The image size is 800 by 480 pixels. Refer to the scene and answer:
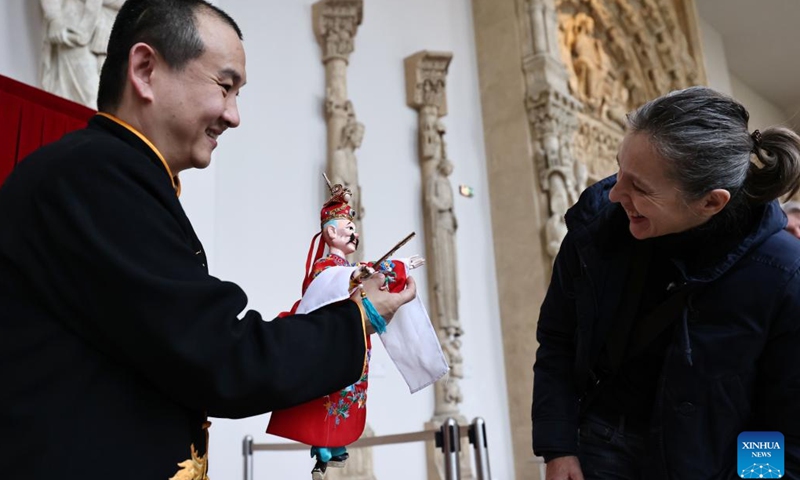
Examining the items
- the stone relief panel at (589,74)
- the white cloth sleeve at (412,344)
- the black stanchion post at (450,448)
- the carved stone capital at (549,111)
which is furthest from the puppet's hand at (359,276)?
the carved stone capital at (549,111)

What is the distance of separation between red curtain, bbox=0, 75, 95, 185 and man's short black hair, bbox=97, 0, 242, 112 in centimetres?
265

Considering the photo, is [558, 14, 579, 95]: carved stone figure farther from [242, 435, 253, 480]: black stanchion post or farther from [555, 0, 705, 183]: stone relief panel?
[242, 435, 253, 480]: black stanchion post

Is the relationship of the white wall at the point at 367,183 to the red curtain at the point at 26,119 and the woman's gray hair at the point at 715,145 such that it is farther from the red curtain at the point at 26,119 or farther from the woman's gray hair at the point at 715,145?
the woman's gray hair at the point at 715,145

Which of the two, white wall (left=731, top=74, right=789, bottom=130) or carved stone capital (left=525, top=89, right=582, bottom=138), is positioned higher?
→ white wall (left=731, top=74, right=789, bottom=130)

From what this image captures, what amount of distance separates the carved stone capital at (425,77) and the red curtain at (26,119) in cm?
456

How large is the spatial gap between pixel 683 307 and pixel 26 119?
369cm

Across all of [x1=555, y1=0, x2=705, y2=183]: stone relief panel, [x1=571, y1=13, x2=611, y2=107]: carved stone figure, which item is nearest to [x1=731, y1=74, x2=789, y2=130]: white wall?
[x1=555, y1=0, x2=705, y2=183]: stone relief panel

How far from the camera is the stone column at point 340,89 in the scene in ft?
23.4

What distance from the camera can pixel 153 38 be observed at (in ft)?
5.61

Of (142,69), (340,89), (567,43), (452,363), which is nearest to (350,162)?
(340,89)

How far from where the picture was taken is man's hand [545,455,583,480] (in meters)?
2.10

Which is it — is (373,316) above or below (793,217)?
below

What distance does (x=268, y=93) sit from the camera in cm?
701

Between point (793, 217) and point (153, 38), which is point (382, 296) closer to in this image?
point (153, 38)
